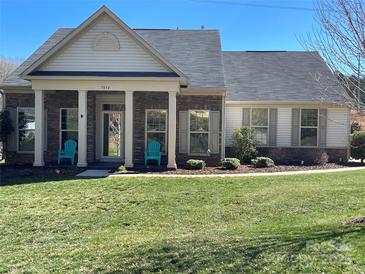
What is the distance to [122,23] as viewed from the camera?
48.3 feet

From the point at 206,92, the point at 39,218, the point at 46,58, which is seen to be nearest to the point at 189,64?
the point at 206,92

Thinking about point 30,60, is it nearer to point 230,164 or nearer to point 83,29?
point 83,29

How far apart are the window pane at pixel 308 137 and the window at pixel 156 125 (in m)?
6.63

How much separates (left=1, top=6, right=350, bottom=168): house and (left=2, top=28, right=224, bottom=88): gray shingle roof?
5cm

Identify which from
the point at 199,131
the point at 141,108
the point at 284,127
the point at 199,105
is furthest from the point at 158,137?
the point at 284,127

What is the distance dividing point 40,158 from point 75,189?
16.3 feet

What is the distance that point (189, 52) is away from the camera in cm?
1958

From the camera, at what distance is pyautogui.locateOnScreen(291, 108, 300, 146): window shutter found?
18.5m

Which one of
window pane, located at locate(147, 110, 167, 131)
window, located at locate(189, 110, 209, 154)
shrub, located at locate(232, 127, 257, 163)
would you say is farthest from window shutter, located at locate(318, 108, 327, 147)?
window pane, located at locate(147, 110, 167, 131)

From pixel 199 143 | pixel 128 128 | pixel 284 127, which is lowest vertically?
pixel 199 143

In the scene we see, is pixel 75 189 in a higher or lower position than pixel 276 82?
lower

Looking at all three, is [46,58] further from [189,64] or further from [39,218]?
[39,218]

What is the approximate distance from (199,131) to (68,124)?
5659 mm

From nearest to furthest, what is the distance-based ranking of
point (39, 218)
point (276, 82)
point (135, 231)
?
point (135, 231) < point (39, 218) < point (276, 82)
